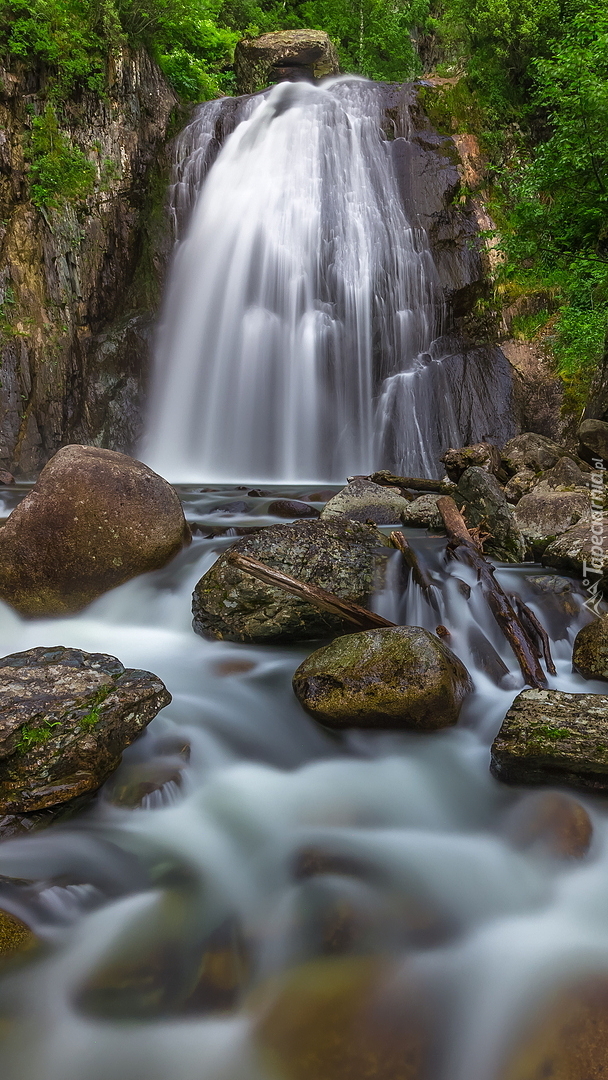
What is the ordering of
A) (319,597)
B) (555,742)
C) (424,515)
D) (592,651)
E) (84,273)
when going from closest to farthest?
(555,742) < (592,651) < (319,597) < (424,515) < (84,273)

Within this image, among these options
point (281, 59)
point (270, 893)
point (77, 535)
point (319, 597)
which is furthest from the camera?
point (281, 59)

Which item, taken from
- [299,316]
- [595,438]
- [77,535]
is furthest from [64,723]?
[299,316]

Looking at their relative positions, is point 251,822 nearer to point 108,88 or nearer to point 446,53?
point 108,88

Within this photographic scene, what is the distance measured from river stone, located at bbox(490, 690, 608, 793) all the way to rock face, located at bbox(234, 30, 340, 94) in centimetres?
2035

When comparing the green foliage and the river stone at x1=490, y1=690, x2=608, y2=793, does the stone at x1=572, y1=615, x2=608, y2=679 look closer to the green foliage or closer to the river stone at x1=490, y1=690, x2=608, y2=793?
the river stone at x1=490, y1=690, x2=608, y2=793

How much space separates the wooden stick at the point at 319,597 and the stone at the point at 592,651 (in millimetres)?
1230

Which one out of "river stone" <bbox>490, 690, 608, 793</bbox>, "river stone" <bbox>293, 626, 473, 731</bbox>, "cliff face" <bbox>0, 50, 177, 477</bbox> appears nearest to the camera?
"river stone" <bbox>490, 690, 608, 793</bbox>

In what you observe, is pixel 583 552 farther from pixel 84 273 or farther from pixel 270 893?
pixel 84 273

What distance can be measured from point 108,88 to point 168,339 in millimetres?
5455

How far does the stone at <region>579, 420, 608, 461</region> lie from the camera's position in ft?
23.5

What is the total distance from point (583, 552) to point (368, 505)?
2397 millimetres

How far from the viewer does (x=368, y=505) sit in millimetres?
6703

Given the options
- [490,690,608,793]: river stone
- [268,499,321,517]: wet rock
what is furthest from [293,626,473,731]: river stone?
[268,499,321,517]: wet rock

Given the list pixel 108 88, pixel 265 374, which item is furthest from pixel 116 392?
pixel 108 88
